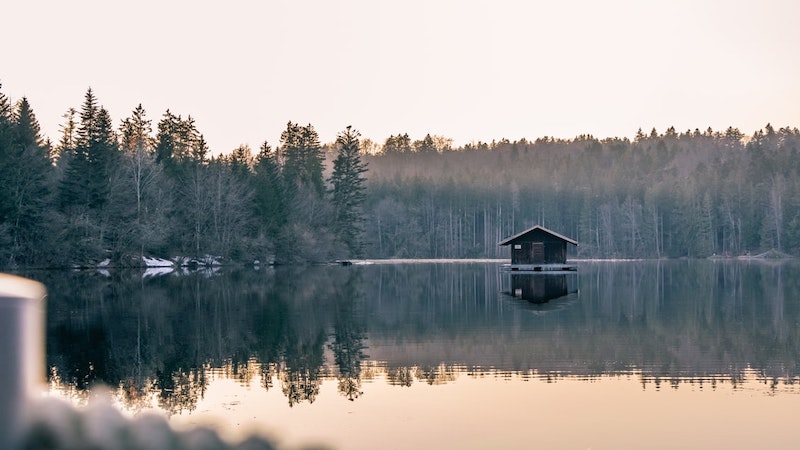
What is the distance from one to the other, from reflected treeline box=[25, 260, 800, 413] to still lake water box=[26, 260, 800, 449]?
0.11 meters

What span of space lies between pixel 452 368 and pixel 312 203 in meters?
92.3

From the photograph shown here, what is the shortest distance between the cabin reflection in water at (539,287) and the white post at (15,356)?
38.2 metres

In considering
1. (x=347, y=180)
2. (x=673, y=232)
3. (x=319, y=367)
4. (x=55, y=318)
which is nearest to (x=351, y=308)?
(x=55, y=318)

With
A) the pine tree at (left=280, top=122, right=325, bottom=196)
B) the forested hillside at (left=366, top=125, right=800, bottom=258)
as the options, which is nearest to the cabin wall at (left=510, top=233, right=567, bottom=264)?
the pine tree at (left=280, top=122, right=325, bottom=196)

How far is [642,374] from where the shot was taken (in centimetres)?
2114

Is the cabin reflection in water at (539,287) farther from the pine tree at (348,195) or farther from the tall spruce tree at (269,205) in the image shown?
the pine tree at (348,195)

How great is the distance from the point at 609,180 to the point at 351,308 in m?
142

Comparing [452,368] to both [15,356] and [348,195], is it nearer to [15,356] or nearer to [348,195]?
[15,356]

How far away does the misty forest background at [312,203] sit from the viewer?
79375 mm

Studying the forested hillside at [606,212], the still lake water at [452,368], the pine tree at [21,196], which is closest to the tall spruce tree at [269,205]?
the pine tree at [21,196]

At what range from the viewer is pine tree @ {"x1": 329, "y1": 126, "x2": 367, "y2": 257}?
117375 mm

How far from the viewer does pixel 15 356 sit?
5.38m

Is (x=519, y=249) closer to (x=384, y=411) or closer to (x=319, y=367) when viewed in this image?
(x=319, y=367)

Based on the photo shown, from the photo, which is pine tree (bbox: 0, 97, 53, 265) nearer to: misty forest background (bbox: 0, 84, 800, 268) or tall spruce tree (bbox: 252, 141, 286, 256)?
misty forest background (bbox: 0, 84, 800, 268)
